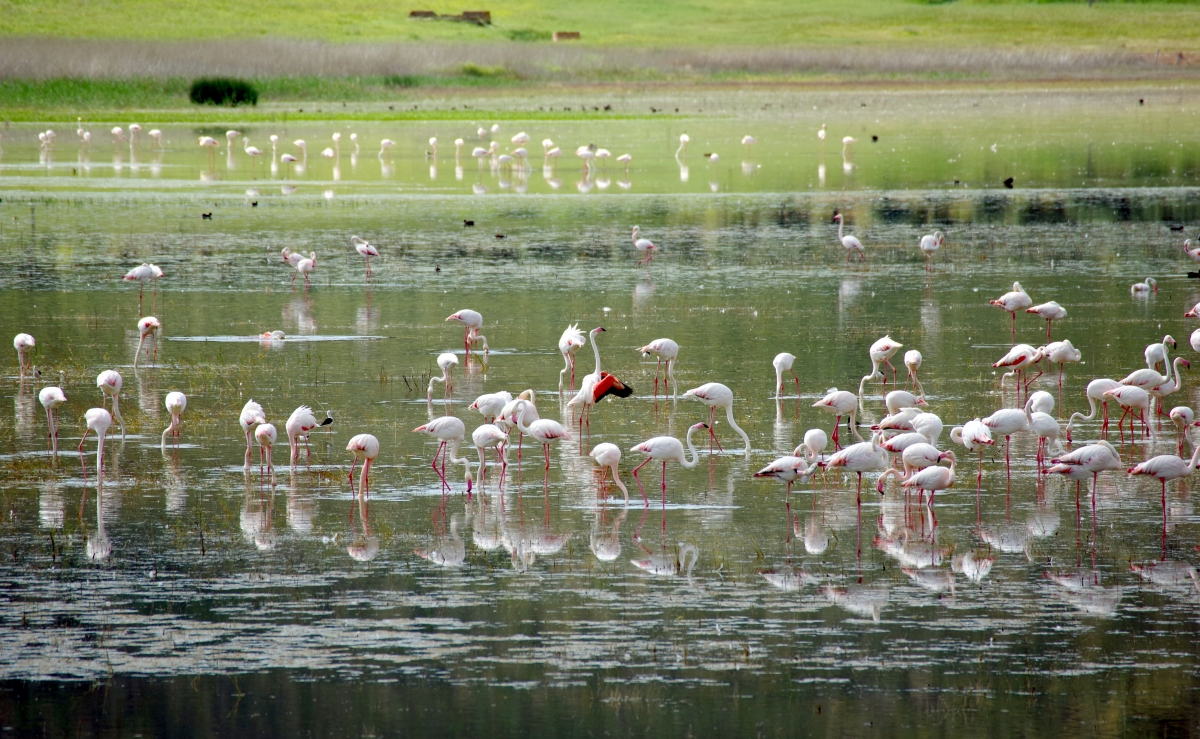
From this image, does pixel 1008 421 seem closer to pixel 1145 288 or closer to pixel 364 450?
pixel 364 450

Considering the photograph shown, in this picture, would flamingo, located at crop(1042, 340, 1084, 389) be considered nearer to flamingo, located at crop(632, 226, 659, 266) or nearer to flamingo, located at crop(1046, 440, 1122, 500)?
flamingo, located at crop(1046, 440, 1122, 500)

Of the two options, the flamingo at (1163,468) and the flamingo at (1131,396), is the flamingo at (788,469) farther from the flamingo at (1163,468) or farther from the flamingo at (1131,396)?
the flamingo at (1131,396)

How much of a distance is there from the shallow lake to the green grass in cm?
7556

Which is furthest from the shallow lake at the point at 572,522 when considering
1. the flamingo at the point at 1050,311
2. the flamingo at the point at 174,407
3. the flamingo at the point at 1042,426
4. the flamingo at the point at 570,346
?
the flamingo at the point at 1050,311

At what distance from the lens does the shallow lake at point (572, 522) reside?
6.77 meters

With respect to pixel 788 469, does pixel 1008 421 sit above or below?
above

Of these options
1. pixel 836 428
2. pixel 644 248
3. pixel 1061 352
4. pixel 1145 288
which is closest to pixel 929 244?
pixel 1145 288

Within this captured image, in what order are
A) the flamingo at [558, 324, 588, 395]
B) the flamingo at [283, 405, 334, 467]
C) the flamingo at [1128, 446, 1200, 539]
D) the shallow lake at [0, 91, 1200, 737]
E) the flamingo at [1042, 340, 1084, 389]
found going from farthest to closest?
the flamingo at [558, 324, 588, 395] < the flamingo at [1042, 340, 1084, 389] < the flamingo at [283, 405, 334, 467] < the flamingo at [1128, 446, 1200, 539] < the shallow lake at [0, 91, 1200, 737]

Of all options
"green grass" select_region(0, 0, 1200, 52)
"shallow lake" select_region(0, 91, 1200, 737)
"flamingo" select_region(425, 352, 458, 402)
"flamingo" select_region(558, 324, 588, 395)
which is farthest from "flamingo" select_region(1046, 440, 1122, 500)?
"green grass" select_region(0, 0, 1200, 52)

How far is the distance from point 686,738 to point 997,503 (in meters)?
4.05

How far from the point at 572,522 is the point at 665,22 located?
104773 mm

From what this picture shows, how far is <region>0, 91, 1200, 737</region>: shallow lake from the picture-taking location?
6770 mm

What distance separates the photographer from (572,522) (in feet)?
30.6

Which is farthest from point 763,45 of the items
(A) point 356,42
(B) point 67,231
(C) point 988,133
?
(B) point 67,231
